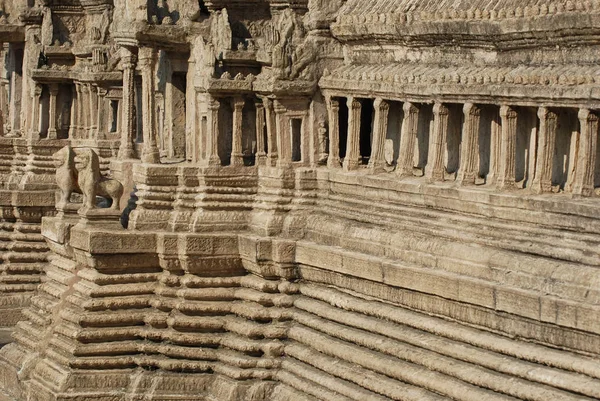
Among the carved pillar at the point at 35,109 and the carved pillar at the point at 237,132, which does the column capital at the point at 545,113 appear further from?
the carved pillar at the point at 35,109

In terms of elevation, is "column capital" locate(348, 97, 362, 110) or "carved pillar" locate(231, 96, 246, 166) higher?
"column capital" locate(348, 97, 362, 110)

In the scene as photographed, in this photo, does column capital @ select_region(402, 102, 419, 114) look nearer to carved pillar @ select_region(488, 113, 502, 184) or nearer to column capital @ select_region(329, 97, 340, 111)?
carved pillar @ select_region(488, 113, 502, 184)

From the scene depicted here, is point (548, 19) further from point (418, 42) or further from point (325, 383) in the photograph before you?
point (325, 383)

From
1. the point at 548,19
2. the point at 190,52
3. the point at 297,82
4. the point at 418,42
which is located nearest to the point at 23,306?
the point at 190,52

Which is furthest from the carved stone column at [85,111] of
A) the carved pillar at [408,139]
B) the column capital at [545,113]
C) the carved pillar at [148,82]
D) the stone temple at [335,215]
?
the column capital at [545,113]

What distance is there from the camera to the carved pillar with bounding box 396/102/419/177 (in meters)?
24.2

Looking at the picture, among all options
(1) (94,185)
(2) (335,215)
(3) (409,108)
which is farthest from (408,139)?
(1) (94,185)

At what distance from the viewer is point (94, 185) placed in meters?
27.5

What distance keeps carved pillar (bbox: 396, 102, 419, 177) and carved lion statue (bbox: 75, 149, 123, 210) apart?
4634mm

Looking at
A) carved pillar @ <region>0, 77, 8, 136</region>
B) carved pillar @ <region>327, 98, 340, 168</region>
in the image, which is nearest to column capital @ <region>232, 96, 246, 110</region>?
carved pillar @ <region>327, 98, 340, 168</region>

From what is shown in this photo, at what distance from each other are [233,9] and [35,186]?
8.13 metres

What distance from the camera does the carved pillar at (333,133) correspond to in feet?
86.1

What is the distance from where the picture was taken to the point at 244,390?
84.1 ft

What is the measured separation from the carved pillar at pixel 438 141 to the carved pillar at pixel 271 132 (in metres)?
3.59
